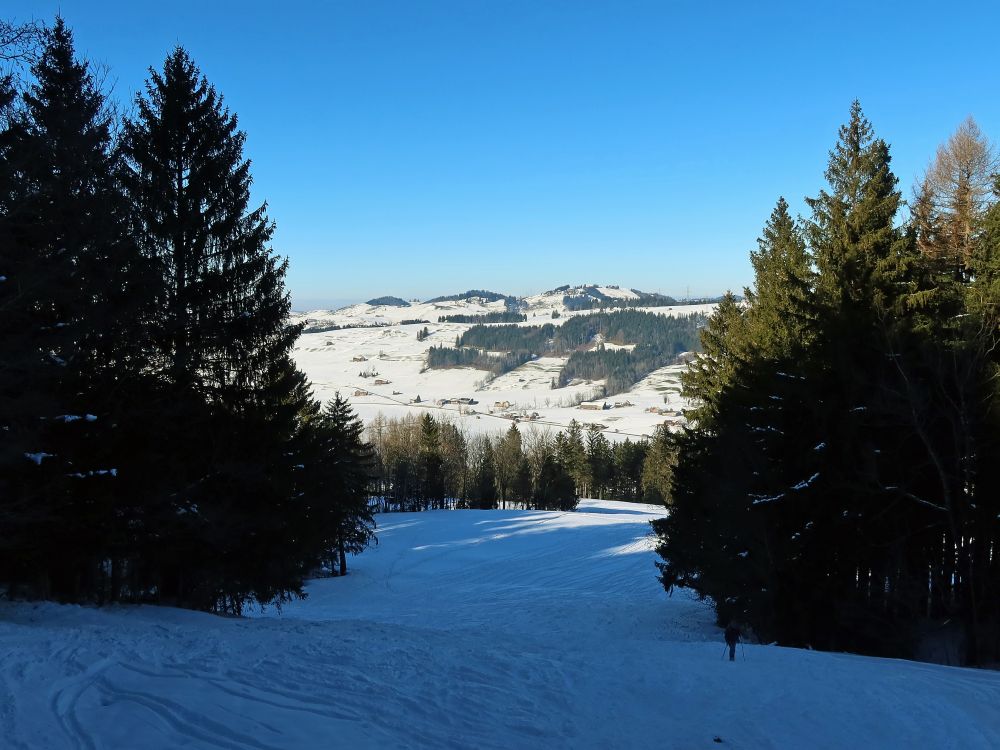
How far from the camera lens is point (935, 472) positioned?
1570 cm

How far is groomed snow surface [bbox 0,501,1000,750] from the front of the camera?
6230 millimetres

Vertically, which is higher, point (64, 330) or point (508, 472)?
point (64, 330)

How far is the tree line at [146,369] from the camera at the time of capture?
1058 cm

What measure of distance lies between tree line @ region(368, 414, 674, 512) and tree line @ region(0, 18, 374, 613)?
55.1 metres

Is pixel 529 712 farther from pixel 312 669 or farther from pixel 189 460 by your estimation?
pixel 189 460

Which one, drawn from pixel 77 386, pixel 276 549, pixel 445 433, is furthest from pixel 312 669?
pixel 445 433

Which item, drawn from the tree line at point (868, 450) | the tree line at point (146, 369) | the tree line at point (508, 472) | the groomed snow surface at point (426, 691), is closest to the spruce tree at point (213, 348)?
the tree line at point (146, 369)

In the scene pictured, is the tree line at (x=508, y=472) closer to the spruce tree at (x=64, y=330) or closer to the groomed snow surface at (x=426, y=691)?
the spruce tree at (x=64, y=330)

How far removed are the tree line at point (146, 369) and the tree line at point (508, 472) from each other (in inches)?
2171

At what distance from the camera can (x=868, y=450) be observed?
1470 cm

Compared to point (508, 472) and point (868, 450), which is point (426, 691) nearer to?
point (868, 450)

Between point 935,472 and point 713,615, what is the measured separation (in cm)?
1018

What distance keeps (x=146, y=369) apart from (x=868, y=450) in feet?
53.2

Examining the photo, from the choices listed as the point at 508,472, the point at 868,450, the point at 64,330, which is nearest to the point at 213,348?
the point at 64,330
